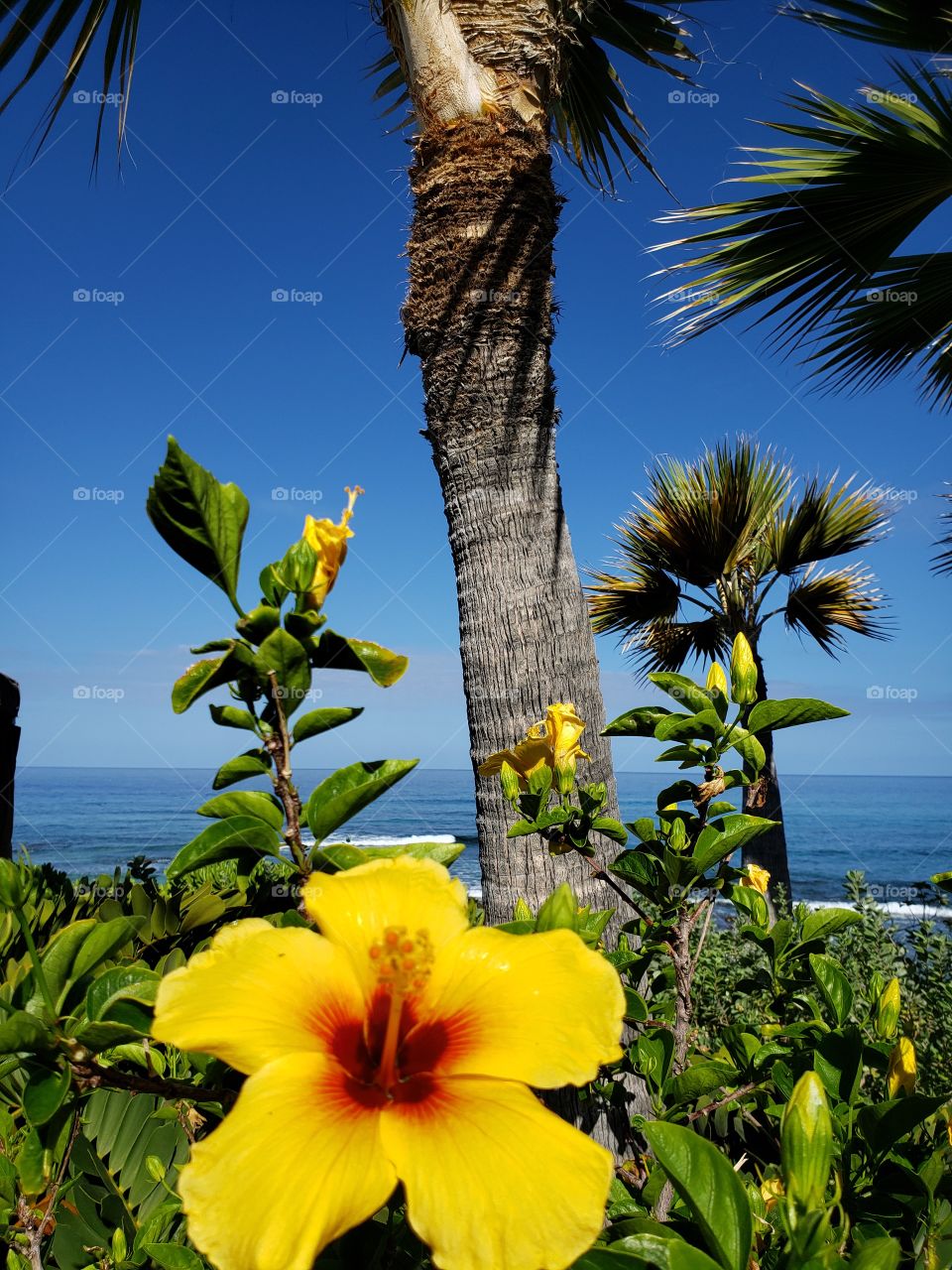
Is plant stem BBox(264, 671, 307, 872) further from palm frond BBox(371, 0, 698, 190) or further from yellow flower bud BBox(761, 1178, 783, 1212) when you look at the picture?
palm frond BBox(371, 0, 698, 190)

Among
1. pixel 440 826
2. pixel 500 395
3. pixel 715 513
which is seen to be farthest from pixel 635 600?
pixel 440 826

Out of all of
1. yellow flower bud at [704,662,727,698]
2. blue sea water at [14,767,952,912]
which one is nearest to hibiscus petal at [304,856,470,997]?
yellow flower bud at [704,662,727,698]

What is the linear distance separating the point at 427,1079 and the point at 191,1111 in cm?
73

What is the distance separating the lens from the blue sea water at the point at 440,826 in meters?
23.1

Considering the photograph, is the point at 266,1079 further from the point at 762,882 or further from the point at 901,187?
the point at 901,187

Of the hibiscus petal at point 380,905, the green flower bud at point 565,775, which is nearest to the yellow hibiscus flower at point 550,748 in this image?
the green flower bud at point 565,775

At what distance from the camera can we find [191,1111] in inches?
42.3

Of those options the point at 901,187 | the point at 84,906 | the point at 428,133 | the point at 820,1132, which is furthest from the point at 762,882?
the point at 901,187

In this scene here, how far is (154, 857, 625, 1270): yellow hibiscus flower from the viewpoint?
43 centimetres

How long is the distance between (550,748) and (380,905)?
0.73 meters

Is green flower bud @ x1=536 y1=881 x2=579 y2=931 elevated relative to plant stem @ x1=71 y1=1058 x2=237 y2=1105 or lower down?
elevated

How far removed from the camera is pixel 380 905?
584 mm

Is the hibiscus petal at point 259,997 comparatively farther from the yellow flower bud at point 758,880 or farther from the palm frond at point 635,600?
the palm frond at point 635,600

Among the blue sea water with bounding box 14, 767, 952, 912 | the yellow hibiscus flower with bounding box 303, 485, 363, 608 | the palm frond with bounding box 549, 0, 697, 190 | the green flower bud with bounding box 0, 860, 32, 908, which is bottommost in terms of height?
the blue sea water with bounding box 14, 767, 952, 912
